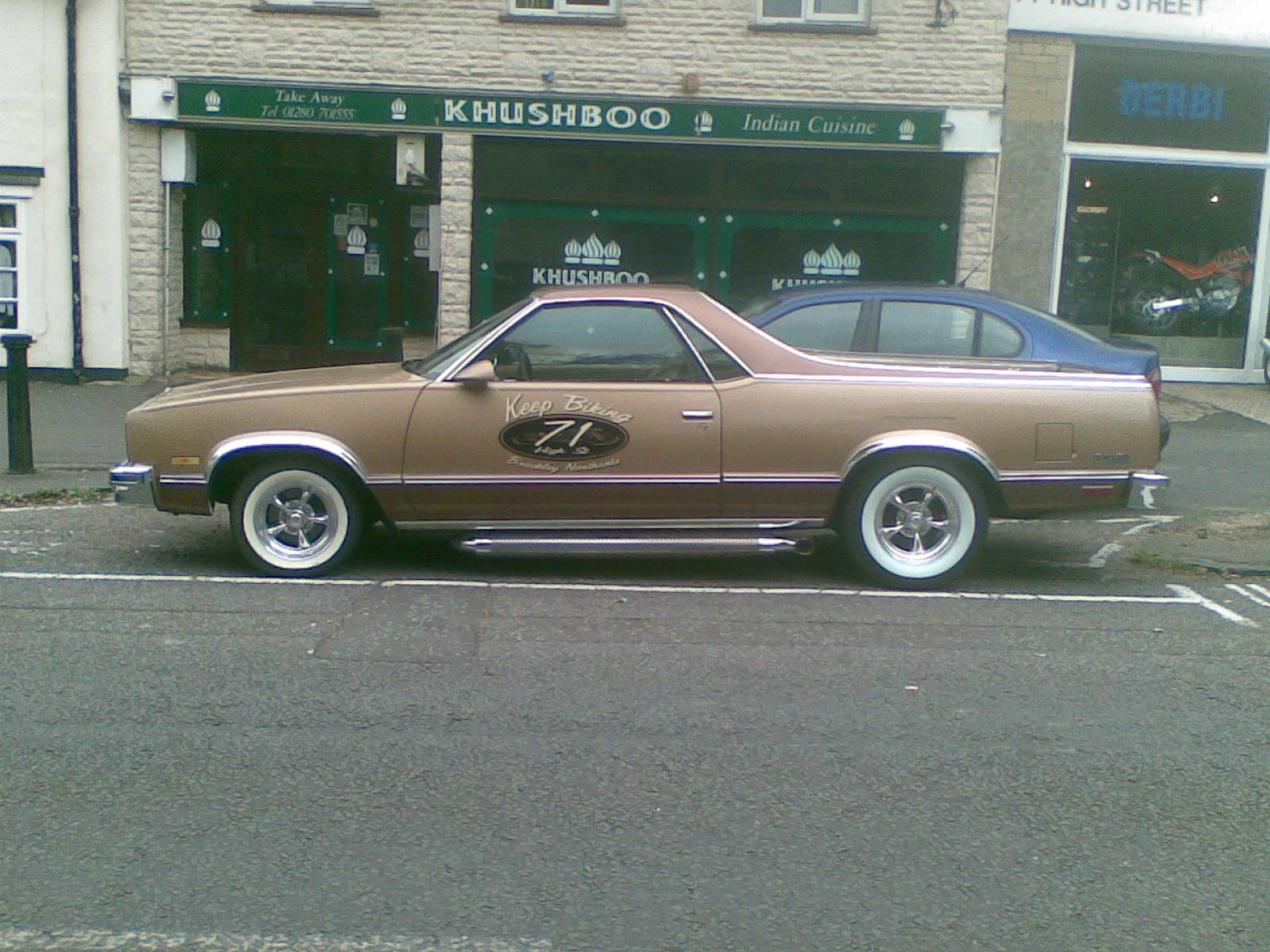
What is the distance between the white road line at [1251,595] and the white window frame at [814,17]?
9.43 m

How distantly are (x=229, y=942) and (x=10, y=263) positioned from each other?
13.7 metres

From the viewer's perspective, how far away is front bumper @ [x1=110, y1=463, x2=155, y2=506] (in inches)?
290

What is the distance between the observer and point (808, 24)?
15.4 metres

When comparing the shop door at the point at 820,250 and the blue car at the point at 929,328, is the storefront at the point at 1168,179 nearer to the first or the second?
the shop door at the point at 820,250

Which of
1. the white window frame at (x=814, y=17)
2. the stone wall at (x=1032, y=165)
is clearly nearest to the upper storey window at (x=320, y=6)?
the white window frame at (x=814, y=17)

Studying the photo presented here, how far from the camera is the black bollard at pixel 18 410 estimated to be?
10430 mm

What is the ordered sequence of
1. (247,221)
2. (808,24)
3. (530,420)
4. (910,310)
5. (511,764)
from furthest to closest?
(247,221) → (808,24) → (910,310) → (530,420) → (511,764)

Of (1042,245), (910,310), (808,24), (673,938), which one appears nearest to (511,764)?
(673,938)

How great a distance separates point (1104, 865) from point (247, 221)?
14.4m

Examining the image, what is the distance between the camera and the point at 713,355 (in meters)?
7.55

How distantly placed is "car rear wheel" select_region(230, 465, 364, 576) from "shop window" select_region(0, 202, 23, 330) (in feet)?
31.2

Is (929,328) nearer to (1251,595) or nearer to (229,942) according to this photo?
(1251,595)

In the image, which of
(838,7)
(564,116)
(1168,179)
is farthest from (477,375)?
Result: (1168,179)

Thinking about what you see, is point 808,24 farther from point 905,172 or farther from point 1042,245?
point 1042,245
